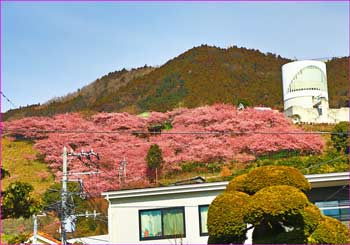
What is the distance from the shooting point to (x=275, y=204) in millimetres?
9633

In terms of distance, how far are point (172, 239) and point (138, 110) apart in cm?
3675

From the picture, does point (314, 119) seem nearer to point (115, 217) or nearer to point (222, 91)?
point (222, 91)

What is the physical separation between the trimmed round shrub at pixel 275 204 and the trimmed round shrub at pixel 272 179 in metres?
0.55

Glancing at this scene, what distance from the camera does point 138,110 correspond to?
5253cm

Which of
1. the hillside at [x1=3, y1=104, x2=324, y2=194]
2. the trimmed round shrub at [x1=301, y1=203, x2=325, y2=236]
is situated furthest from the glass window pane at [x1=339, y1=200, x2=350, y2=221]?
the hillside at [x1=3, y1=104, x2=324, y2=194]

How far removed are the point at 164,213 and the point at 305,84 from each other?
2880cm

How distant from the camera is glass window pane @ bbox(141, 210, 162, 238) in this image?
53.0ft

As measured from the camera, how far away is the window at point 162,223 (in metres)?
16.1

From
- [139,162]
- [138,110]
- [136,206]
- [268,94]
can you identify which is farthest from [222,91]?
[136,206]

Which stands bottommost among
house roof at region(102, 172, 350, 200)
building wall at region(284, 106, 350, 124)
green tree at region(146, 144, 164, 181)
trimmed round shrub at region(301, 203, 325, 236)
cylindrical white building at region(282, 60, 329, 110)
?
trimmed round shrub at region(301, 203, 325, 236)

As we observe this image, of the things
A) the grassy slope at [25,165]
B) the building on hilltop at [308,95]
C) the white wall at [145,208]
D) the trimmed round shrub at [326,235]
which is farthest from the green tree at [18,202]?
the building on hilltop at [308,95]

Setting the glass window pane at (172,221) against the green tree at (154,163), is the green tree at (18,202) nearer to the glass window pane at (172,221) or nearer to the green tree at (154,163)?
the glass window pane at (172,221)

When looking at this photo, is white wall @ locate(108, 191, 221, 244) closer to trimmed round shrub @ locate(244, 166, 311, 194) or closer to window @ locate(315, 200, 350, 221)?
window @ locate(315, 200, 350, 221)

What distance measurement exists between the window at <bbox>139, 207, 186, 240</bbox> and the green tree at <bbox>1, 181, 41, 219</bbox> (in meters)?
7.91
